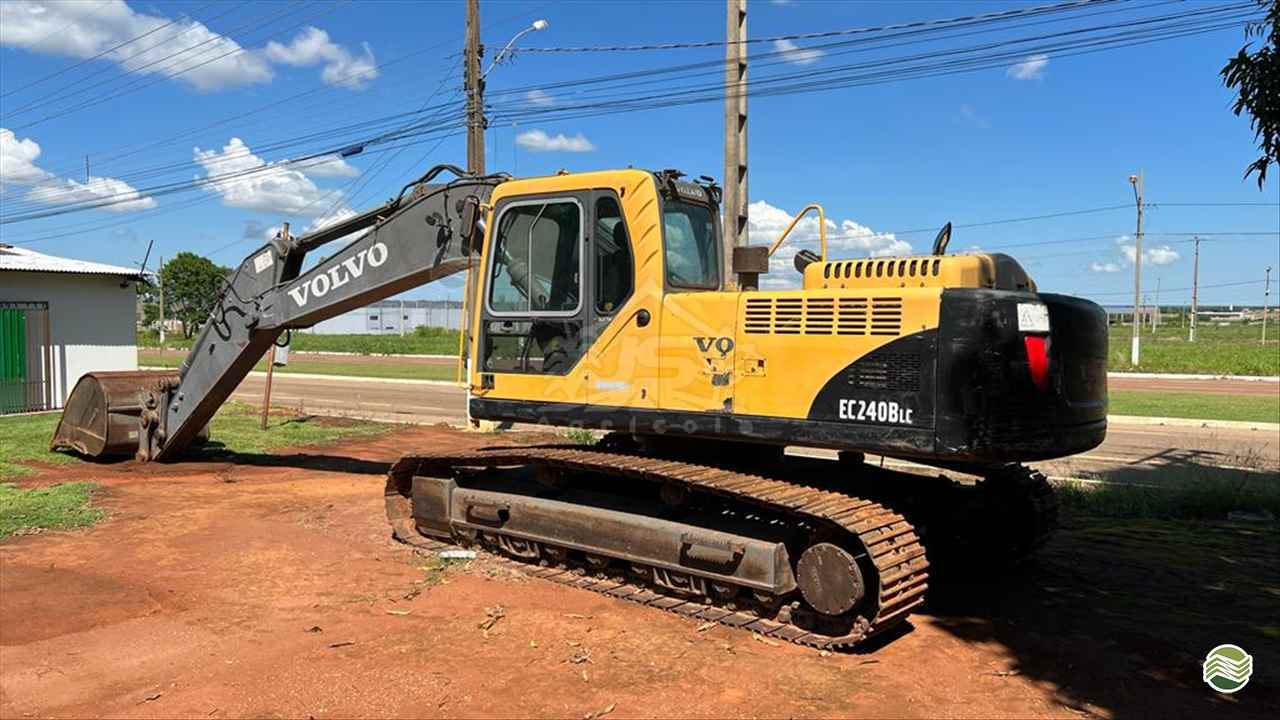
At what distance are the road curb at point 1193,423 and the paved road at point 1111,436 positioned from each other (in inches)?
11.4

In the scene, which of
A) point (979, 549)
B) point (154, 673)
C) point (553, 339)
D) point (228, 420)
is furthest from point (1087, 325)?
point (228, 420)

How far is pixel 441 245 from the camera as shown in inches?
305

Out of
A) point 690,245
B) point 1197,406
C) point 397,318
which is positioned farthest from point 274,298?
point 397,318

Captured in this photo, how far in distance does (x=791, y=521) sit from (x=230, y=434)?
11784mm

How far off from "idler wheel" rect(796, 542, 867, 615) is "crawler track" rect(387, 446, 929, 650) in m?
0.12

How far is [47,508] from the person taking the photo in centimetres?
863

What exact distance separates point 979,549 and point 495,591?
12.3 ft

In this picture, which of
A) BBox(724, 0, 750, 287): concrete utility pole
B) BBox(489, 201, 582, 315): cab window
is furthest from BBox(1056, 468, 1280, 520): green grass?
BBox(489, 201, 582, 315): cab window

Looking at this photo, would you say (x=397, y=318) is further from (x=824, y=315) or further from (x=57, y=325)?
(x=824, y=315)

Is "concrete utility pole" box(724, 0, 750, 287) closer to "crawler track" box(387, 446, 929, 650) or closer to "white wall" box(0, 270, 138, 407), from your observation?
"crawler track" box(387, 446, 929, 650)

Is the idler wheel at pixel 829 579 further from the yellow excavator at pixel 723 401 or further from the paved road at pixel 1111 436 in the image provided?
the paved road at pixel 1111 436

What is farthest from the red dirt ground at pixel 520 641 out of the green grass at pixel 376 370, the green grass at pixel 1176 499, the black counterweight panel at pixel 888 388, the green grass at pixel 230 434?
the green grass at pixel 376 370

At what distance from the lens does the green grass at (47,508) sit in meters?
8.03

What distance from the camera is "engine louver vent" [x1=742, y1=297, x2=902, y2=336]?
17.2 ft
